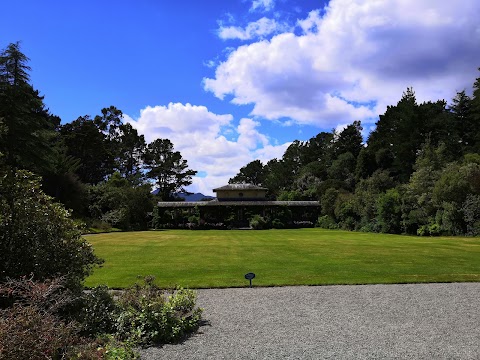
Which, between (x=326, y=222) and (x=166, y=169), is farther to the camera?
(x=166, y=169)

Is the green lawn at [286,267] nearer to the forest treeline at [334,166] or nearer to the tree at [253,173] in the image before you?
the forest treeline at [334,166]

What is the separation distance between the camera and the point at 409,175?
49406 millimetres

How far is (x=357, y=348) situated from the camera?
536 cm

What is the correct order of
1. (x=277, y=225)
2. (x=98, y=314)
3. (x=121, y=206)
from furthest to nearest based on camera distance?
1. (x=277, y=225)
2. (x=121, y=206)
3. (x=98, y=314)

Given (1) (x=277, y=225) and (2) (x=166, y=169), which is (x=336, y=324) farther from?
(2) (x=166, y=169)

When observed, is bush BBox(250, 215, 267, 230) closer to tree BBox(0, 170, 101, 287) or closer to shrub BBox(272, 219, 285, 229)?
shrub BBox(272, 219, 285, 229)

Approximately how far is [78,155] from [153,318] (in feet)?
211

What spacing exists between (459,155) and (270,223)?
22235mm

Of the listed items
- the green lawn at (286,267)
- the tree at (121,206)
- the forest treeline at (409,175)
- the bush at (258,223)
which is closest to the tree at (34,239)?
the green lawn at (286,267)

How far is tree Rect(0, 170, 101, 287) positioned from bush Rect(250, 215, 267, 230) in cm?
3659

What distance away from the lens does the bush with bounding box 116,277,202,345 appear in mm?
5734

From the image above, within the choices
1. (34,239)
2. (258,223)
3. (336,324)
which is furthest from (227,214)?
(34,239)

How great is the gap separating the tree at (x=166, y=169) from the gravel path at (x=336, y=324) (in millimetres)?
62959

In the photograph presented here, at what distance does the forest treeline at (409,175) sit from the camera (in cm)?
2908
